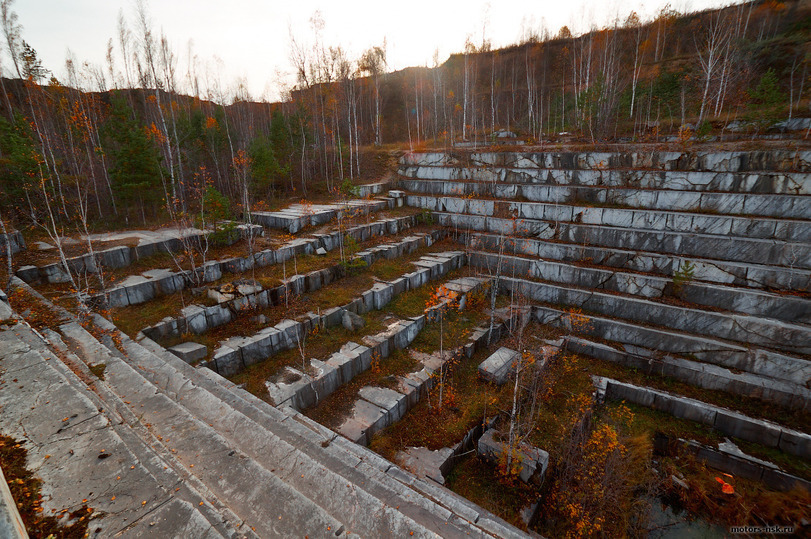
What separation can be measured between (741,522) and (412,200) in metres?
14.1

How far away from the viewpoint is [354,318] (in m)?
8.10

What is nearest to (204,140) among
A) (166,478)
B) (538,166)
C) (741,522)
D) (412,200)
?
(412,200)

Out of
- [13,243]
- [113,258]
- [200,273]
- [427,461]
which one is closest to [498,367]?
[427,461]

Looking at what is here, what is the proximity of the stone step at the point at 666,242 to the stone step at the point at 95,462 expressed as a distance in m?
8.27

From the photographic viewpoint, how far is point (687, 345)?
810cm

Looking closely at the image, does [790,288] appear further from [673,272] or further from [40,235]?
[40,235]

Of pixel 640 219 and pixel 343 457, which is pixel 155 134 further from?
pixel 640 219

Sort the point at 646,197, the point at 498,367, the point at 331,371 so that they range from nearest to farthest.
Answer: the point at 331,371 < the point at 498,367 < the point at 646,197

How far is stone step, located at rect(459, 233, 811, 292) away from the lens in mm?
8375

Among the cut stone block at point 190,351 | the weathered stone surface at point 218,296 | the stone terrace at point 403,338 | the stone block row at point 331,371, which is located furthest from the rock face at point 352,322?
the cut stone block at point 190,351

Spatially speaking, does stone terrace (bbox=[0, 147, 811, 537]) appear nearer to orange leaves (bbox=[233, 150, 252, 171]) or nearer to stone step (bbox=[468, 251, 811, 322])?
stone step (bbox=[468, 251, 811, 322])

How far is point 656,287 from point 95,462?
11.5 metres

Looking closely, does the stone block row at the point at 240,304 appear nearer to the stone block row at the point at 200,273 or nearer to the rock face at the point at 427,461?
the stone block row at the point at 200,273

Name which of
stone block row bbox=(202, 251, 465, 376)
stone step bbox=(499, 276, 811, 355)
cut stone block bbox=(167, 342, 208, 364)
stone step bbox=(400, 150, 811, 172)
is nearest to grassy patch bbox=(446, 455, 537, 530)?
stone block row bbox=(202, 251, 465, 376)
